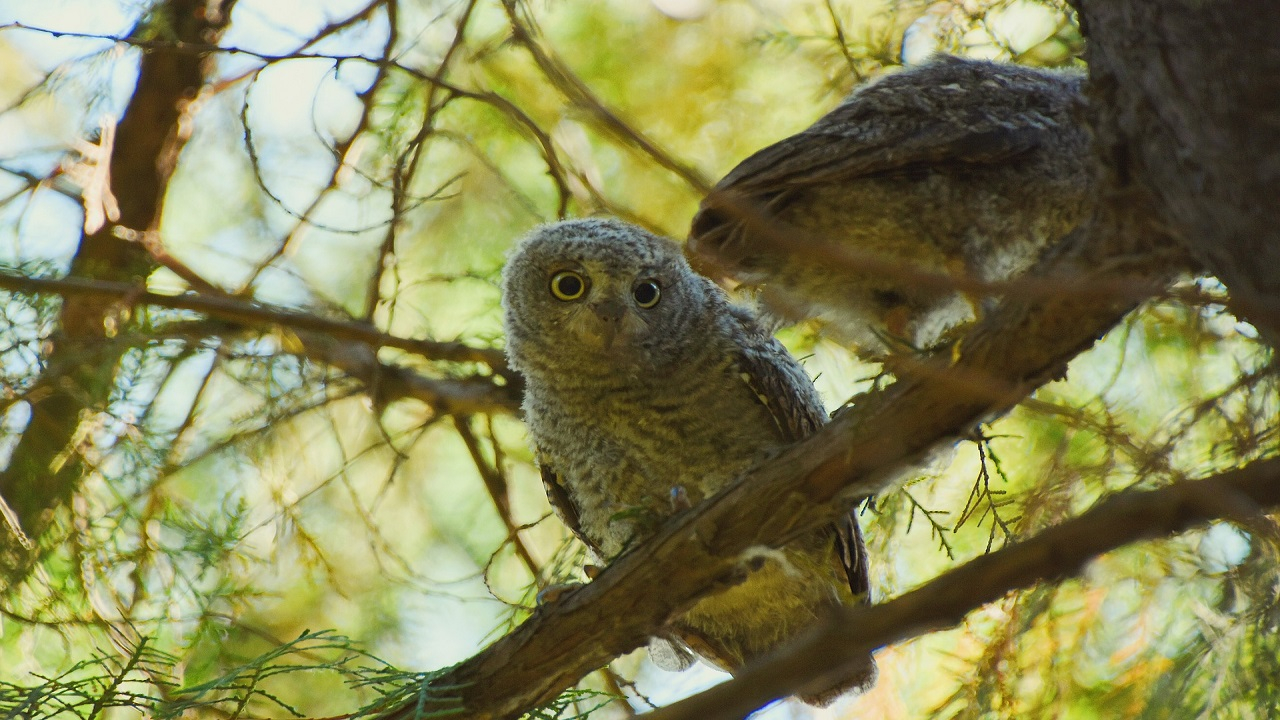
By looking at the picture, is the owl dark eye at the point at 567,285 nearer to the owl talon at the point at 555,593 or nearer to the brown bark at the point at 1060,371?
the owl talon at the point at 555,593

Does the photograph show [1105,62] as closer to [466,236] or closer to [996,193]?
[996,193]

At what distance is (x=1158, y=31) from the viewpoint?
1.74m

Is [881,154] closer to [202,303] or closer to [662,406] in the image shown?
[662,406]

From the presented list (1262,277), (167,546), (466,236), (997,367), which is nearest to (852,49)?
(466,236)

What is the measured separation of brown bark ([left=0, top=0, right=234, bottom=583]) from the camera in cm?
380

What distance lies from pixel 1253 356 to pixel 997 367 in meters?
1.08

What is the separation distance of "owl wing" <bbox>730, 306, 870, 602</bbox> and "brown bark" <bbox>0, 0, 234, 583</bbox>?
7.00 feet

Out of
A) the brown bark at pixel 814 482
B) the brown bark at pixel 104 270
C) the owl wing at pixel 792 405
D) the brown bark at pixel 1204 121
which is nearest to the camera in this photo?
the brown bark at pixel 1204 121

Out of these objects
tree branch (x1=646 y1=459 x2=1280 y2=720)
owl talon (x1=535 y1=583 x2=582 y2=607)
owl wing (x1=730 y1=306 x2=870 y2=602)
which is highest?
owl wing (x1=730 y1=306 x2=870 y2=602)

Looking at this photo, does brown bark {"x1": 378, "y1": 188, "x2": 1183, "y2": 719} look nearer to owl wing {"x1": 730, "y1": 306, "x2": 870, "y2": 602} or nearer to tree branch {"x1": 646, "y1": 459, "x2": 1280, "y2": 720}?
→ tree branch {"x1": 646, "y1": 459, "x2": 1280, "y2": 720}

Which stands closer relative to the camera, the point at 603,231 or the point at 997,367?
the point at 997,367

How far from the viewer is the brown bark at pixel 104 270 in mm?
3797

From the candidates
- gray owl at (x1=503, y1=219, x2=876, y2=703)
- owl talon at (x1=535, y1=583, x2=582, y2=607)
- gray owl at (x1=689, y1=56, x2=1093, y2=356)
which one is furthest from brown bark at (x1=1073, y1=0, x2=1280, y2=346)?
gray owl at (x1=503, y1=219, x2=876, y2=703)

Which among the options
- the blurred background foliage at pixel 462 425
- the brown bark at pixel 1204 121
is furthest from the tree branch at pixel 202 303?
the brown bark at pixel 1204 121
